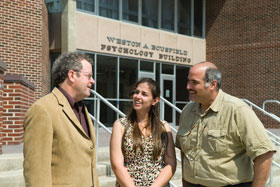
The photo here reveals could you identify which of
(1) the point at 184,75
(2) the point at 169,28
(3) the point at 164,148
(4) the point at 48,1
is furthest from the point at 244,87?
(3) the point at 164,148

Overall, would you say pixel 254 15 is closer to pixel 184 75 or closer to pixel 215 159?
pixel 184 75

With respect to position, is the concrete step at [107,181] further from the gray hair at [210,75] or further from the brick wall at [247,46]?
the brick wall at [247,46]

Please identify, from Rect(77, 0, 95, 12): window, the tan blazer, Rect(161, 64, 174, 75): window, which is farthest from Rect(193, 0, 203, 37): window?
the tan blazer

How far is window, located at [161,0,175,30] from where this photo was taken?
15376mm

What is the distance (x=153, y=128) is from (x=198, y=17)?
14.6 metres

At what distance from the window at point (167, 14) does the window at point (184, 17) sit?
0.48 metres

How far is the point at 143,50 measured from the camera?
1420 cm

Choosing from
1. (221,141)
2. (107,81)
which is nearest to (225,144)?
(221,141)

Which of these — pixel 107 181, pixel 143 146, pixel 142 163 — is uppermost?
pixel 143 146

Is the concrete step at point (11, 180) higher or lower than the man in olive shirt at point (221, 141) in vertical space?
lower

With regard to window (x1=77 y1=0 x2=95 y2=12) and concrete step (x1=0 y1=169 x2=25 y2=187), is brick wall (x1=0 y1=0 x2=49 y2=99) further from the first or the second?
concrete step (x1=0 y1=169 x2=25 y2=187)

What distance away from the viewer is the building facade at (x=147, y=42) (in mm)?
10664

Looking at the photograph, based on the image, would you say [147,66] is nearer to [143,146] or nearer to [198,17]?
[198,17]

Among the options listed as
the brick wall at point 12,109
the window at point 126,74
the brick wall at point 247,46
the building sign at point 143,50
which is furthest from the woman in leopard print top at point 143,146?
the brick wall at point 247,46
